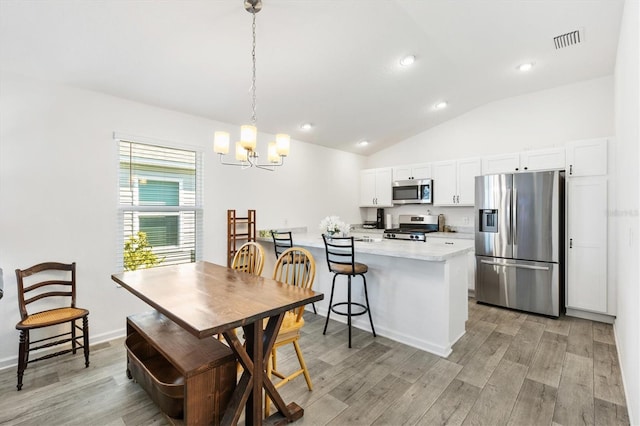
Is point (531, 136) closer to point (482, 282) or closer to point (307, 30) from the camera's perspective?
point (482, 282)

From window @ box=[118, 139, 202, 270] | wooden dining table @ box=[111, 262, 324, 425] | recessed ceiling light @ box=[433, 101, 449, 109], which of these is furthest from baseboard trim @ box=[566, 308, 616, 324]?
window @ box=[118, 139, 202, 270]

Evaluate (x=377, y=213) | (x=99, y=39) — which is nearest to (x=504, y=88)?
(x=377, y=213)

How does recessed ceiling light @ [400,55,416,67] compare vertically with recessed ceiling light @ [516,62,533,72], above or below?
below

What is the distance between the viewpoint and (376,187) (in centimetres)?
605

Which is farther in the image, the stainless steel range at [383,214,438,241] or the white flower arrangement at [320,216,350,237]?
the stainless steel range at [383,214,438,241]

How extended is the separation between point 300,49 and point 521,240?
3.47m

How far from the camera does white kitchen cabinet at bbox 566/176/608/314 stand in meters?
3.47

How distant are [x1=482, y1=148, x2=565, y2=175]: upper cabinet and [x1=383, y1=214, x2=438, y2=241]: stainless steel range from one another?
124 centimetres

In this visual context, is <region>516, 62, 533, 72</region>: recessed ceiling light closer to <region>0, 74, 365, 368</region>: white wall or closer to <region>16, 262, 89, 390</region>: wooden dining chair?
<region>0, 74, 365, 368</region>: white wall

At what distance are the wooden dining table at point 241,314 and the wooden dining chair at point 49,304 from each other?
2.97ft

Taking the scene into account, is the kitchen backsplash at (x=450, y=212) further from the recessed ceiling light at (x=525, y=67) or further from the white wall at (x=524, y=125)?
the recessed ceiling light at (x=525, y=67)

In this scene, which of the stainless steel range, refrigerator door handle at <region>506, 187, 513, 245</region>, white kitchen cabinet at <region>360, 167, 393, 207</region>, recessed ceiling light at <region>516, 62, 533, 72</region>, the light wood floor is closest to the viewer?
the light wood floor

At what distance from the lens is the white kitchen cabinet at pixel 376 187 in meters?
5.86

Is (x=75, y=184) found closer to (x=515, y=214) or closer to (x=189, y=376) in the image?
(x=189, y=376)
